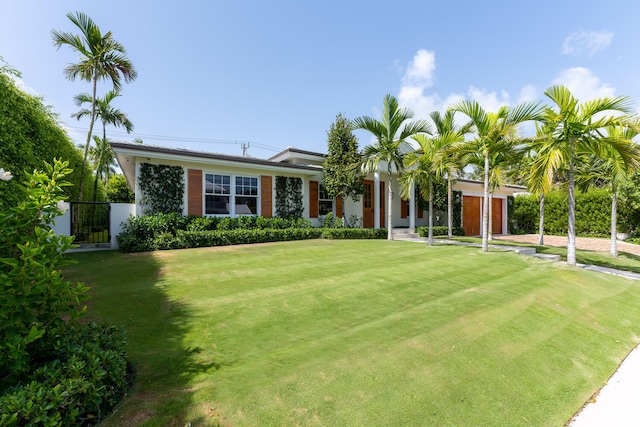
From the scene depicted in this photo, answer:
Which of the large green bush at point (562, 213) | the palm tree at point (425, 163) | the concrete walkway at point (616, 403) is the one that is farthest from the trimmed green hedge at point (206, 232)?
the large green bush at point (562, 213)

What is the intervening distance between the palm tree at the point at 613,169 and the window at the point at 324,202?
1166 cm

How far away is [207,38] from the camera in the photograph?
40.4ft

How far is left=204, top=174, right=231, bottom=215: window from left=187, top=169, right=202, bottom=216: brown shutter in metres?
0.33

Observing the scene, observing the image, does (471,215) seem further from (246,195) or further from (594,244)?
(246,195)

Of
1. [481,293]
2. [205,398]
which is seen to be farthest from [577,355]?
[205,398]

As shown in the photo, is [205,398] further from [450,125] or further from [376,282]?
[450,125]

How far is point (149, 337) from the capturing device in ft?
12.2

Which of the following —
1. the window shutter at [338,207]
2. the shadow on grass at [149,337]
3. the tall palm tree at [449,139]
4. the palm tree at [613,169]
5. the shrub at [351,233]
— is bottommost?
the shadow on grass at [149,337]

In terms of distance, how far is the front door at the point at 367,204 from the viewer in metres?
17.6

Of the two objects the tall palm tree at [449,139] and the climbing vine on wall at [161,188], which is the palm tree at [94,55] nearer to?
the climbing vine on wall at [161,188]

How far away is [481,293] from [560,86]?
7.44m

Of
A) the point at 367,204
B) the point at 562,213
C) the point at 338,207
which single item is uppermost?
the point at 367,204

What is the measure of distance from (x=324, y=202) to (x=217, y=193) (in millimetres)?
6361

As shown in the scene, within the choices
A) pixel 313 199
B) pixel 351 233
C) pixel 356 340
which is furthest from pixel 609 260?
pixel 356 340
